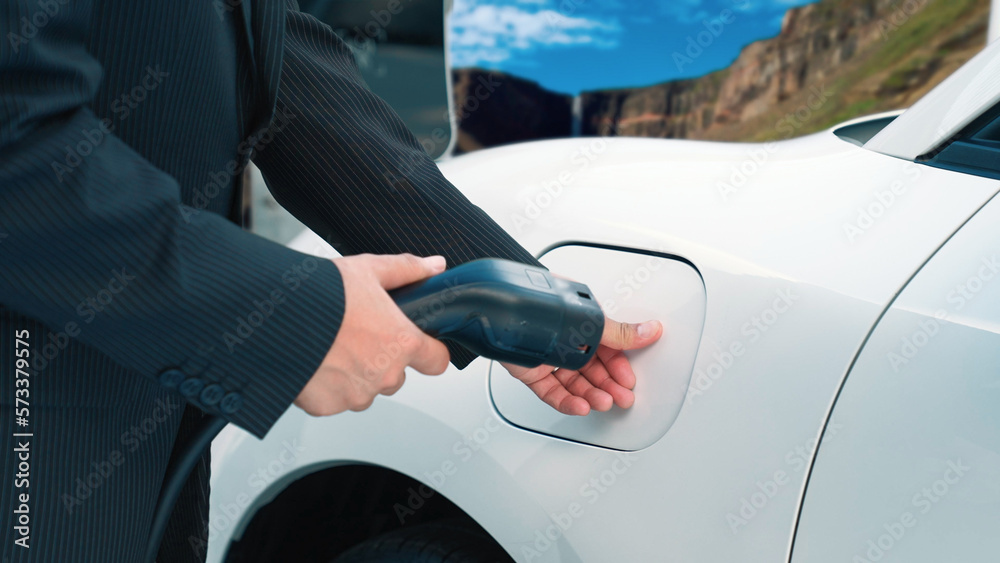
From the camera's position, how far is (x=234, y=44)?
973mm

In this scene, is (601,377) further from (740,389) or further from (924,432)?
(924,432)

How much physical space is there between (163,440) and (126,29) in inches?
21.1

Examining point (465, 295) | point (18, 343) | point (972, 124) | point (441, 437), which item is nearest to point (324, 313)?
point (465, 295)

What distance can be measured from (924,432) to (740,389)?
0.72 ft

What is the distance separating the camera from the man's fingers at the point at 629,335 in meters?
1.12

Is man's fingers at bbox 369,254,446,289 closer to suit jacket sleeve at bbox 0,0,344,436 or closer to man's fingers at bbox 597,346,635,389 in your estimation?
suit jacket sleeve at bbox 0,0,344,436

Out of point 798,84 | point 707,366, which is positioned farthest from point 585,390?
point 798,84

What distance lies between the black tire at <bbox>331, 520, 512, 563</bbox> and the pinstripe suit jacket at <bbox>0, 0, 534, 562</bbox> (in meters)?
0.34

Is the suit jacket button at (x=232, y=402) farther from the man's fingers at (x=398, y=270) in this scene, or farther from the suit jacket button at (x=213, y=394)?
the man's fingers at (x=398, y=270)

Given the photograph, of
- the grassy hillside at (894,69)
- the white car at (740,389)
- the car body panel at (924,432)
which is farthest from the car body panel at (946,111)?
the grassy hillside at (894,69)

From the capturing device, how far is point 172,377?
31.8 inches

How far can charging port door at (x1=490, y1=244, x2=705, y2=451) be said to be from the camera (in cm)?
110

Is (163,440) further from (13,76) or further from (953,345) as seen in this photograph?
(953,345)

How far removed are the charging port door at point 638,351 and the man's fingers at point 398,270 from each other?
1.25ft
